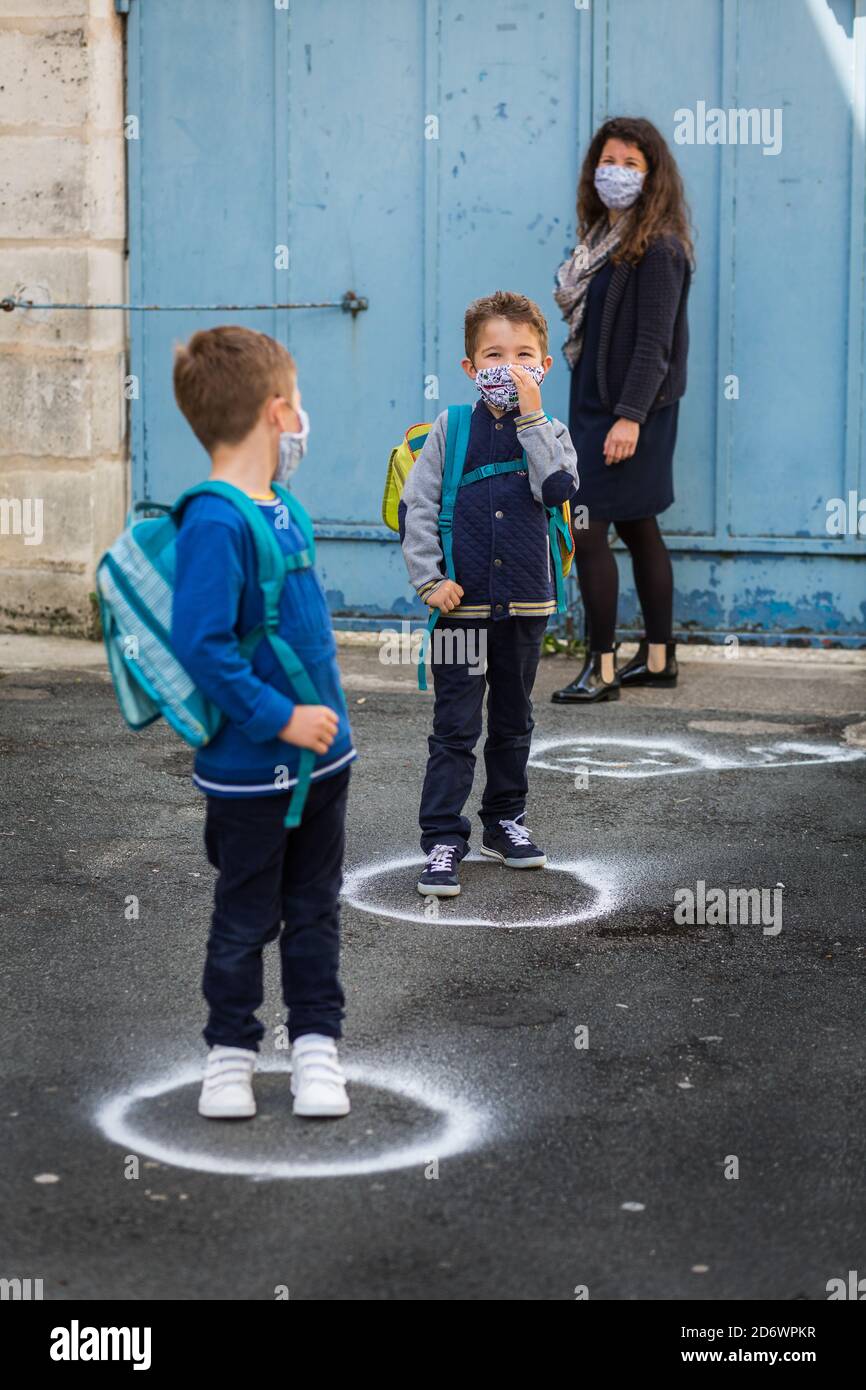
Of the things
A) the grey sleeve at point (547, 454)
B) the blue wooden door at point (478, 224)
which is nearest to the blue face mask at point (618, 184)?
the blue wooden door at point (478, 224)

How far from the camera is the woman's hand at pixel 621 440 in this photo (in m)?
7.32

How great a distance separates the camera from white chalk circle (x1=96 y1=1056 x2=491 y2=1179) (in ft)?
10.8

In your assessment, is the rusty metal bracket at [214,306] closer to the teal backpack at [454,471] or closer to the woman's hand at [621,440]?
the woman's hand at [621,440]

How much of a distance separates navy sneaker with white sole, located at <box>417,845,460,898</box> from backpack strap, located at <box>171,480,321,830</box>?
4.71ft

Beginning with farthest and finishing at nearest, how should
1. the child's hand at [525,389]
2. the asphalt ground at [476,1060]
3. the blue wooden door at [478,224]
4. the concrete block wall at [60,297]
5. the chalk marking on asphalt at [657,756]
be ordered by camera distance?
the concrete block wall at [60,297] < the blue wooden door at [478,224] < the chalk marking on asphalt at [657,756] < the child's hand at [525,389] < the asphalt ground at [476,1060]

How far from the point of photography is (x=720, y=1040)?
393 cm

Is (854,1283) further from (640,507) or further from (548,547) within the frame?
(640,507)

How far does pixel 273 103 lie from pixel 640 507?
250cm

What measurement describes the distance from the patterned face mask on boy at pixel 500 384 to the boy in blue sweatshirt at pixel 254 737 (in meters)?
A: 1.43

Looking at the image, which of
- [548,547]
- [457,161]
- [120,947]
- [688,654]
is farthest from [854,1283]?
[457,161]

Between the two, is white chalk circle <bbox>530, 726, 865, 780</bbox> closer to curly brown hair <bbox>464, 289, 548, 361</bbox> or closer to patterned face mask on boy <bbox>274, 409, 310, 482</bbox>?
curly brown hair <bbox>464, 289, 548, 361</bbox>

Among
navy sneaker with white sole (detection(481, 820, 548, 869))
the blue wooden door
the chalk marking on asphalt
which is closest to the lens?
navy sneaker with white sole (detection(481, 820, 548, 869))

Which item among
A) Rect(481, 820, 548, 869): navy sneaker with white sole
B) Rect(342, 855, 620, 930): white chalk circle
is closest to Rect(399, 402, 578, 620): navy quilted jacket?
Rect(481, 820, 548, 869): navy sneaker with white sole

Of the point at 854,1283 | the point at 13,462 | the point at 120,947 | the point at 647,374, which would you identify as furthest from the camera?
the point at 13,462
